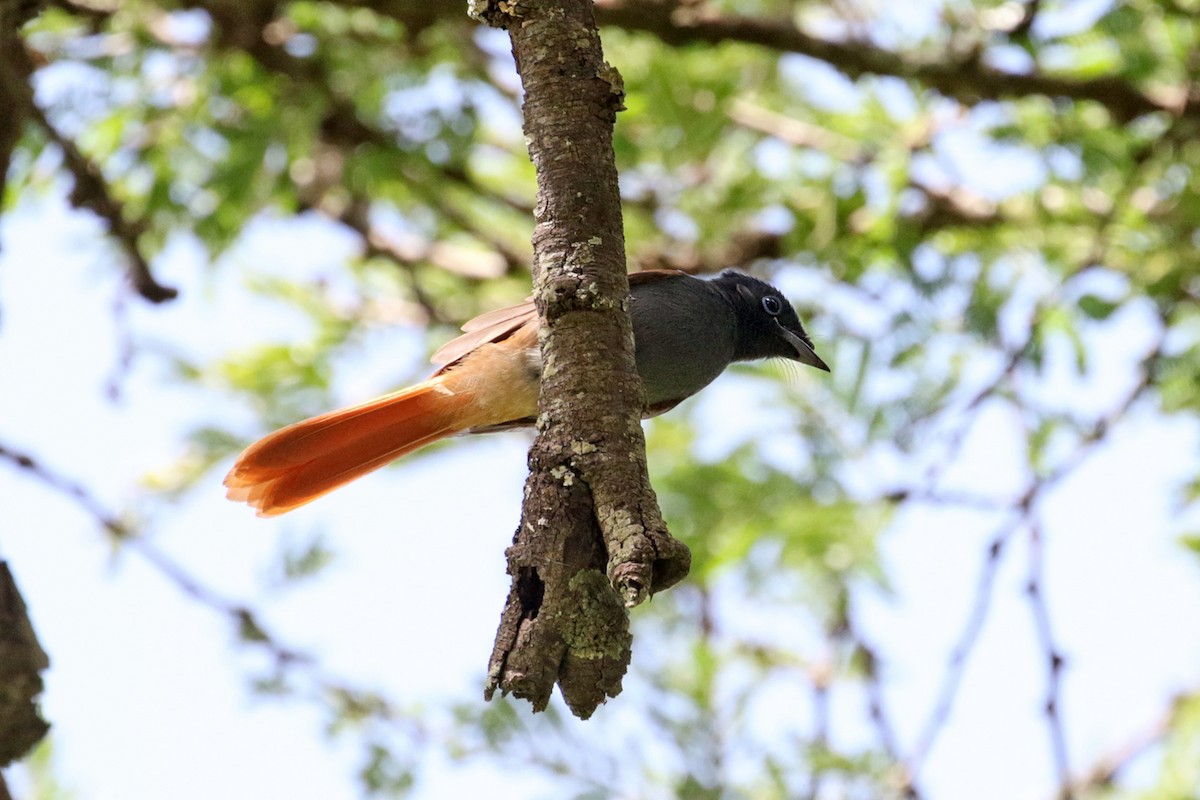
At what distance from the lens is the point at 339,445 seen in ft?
13.6

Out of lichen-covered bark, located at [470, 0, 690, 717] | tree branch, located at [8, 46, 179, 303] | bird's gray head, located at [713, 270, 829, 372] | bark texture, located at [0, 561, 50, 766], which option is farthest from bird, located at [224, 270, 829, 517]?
lichen-covered bark, located at [470, 0, 690, 717]

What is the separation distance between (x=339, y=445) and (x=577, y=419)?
2.09m

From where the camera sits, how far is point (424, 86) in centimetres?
525

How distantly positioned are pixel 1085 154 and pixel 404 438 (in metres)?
2.84

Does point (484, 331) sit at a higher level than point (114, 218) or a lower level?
lower

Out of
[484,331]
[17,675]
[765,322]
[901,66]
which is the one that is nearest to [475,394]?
[484,331]

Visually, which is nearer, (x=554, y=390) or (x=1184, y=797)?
(x=554, y=390)

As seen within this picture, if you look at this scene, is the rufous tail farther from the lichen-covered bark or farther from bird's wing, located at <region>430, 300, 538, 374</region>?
the lichen-covered bark

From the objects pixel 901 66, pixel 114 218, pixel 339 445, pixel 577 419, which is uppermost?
pixel 577 419

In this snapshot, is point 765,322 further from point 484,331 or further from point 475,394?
point 475,394

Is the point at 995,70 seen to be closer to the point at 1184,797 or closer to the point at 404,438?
the point at 404,438

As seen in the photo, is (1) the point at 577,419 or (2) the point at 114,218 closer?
(1) the point at 577,419

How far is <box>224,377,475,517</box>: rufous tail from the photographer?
3.97 m

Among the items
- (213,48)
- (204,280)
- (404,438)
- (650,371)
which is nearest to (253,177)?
(213,48)
